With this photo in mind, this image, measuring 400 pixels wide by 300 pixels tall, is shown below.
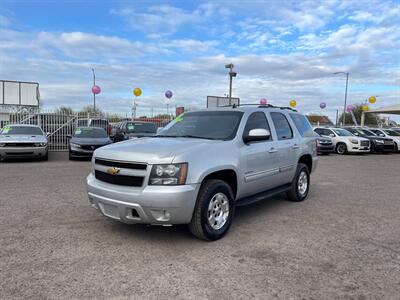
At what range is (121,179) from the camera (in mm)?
4230

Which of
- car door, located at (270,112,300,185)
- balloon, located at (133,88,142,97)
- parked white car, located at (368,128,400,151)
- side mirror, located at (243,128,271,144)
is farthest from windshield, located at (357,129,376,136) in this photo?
side mirror, located at (243,128,271,144)

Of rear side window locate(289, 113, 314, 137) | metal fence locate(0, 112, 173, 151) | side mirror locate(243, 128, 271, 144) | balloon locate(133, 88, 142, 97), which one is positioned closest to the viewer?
side mirror locate(243, 128, 271, 144)

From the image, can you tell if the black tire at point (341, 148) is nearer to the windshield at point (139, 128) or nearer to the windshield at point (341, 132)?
the windshield at point (341, 132)

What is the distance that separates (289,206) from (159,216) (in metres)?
3.36

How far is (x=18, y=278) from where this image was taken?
133 inches

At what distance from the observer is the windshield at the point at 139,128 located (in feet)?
53.2

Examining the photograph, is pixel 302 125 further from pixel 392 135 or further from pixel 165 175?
pixel 392 135

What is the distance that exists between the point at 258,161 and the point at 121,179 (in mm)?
2156

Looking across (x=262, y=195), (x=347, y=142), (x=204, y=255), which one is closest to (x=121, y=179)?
(x=204, y=255)

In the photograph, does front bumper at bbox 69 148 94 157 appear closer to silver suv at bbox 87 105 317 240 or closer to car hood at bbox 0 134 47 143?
car hood at bbox 0 134 47 143

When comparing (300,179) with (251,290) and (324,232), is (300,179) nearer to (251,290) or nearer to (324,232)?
(324,232)

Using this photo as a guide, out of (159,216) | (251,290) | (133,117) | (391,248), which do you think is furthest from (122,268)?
(133,117)

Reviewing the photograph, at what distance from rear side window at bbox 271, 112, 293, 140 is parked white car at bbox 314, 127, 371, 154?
1468 centimetres

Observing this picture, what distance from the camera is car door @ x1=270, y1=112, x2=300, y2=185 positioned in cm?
598
